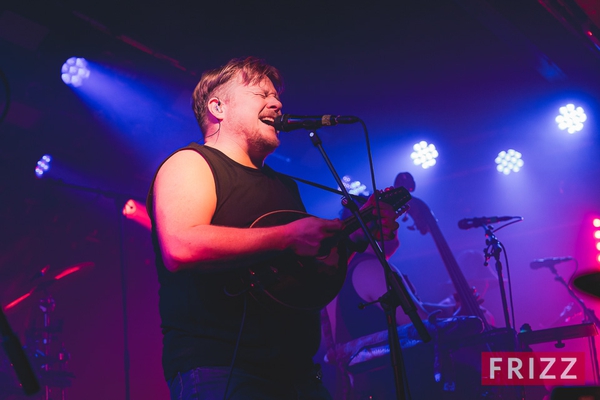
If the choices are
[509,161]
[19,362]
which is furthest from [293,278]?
[509,161]

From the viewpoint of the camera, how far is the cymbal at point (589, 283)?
1857mm

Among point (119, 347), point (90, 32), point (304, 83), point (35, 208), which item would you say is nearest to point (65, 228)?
point (35, 208)

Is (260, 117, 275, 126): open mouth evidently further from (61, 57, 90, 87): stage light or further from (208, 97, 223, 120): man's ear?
(61, 57, 90, 87): stage light

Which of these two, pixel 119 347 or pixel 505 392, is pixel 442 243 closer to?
pixel 505 392

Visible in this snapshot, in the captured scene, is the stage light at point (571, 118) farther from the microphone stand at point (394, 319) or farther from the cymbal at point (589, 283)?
the microphone stand at point (394, 319)

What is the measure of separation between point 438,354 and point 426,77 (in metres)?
5.52

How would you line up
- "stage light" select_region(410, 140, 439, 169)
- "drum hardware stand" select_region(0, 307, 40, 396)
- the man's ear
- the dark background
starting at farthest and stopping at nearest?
1. "stage light" select_region(410, 140, 439, 169)
2. the dark background
3. the man's ear
4. "drum hardware stand" select_region(0, 307, 40, 396)

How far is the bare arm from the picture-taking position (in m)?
1.95

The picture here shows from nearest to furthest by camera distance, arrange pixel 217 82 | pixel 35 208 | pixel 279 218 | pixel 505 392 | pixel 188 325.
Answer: pixel 188 325 → pixel 279 218 → pixel 217 82 → pixel 505 392 → pixel 35 208

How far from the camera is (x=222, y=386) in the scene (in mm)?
1871

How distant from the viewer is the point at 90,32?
6176 mm

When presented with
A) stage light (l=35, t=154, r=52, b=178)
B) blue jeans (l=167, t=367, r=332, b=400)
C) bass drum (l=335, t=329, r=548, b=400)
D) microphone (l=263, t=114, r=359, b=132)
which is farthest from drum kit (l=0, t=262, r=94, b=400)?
microphone (l=263, t=114, r=359, b=132)

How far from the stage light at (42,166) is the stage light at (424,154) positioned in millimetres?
7346

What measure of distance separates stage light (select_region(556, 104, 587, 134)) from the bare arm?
28.8ft
